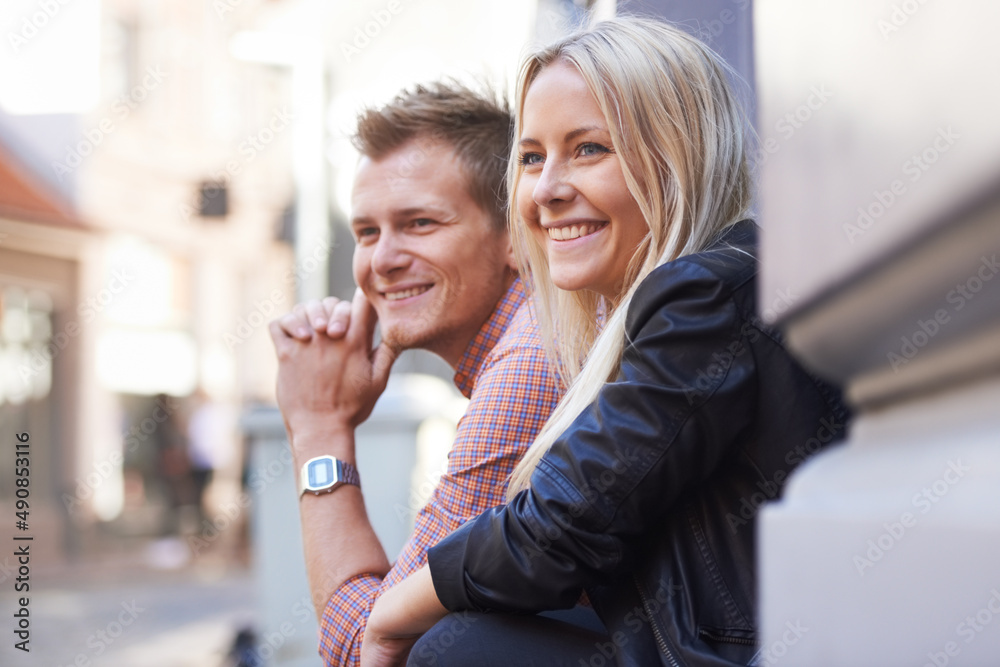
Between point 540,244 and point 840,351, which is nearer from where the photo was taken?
point 840,351

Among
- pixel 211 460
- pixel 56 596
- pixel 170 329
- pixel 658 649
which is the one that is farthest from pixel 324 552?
pixel 170 329

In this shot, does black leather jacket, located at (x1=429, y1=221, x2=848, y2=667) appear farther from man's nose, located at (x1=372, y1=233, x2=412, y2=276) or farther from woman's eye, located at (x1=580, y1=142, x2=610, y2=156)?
man's nose, located at (x1=372, y1=233, x2=412, y2=276)

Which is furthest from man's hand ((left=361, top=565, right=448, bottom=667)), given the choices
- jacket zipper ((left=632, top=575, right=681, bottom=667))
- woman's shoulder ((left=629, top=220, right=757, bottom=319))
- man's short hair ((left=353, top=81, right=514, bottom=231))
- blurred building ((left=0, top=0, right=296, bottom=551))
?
blurred building ((left=0, top=0, right=296, bottom=551))

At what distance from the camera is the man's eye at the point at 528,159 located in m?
2.18

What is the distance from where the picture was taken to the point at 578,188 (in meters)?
2.04

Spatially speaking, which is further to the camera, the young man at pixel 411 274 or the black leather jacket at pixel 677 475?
the young man at pixel 411 274

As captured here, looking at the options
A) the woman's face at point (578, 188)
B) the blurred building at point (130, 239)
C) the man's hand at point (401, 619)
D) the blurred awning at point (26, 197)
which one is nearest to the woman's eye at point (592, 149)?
the woman's face at point (578, 188)

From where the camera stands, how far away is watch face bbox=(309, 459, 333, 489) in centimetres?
263

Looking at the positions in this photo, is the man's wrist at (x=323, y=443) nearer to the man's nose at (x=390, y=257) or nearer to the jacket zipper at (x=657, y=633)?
the man's nose at (x=390, y=257)

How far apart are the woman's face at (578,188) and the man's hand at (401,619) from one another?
0.68m

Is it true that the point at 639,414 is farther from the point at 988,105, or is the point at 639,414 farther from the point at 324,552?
the point at 324,552

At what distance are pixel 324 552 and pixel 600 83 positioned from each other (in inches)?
48.8

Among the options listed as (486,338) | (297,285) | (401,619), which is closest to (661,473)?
(401,619)

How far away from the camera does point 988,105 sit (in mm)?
662
